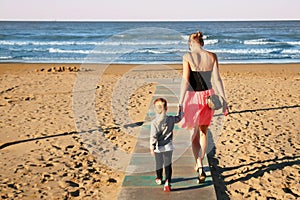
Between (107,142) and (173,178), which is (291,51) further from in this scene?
(173,178)

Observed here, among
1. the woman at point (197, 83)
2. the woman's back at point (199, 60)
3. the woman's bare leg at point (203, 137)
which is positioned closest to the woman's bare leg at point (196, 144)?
the woman's bare leg at point (203, 137)

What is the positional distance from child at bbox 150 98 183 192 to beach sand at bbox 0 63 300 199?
2.52 feet

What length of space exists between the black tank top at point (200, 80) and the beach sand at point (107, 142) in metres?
1.32

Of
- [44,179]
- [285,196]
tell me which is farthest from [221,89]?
[44,179]

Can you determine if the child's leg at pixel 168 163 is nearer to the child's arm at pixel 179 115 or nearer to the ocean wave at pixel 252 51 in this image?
the child's arm at pixel 179 115

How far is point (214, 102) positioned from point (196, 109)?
0.79 feet

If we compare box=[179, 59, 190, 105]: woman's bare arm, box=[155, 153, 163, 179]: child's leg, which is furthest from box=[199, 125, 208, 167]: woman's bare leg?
box=[155, 153, 163, 179]: child's leg

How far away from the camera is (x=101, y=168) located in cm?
559

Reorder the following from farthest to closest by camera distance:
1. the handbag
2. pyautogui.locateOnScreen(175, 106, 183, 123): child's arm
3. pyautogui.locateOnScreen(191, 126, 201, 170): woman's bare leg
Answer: pyautogui.locateOnScreen(191, 126, 201, 170): woman's bare leg, pyautogui.locateOnScreen(175, 106, 183, 123): child's arm, the handbag

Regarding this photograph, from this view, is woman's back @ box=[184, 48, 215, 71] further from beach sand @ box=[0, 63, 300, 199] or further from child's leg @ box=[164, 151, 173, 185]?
beach sand @ box=[0, 63, 300, 199]

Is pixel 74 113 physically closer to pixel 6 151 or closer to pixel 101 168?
pixel 6 151

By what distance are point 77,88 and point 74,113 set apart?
4146 millimetres

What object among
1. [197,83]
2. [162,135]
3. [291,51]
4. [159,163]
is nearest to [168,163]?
[159,163]

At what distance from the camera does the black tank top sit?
4.34m
